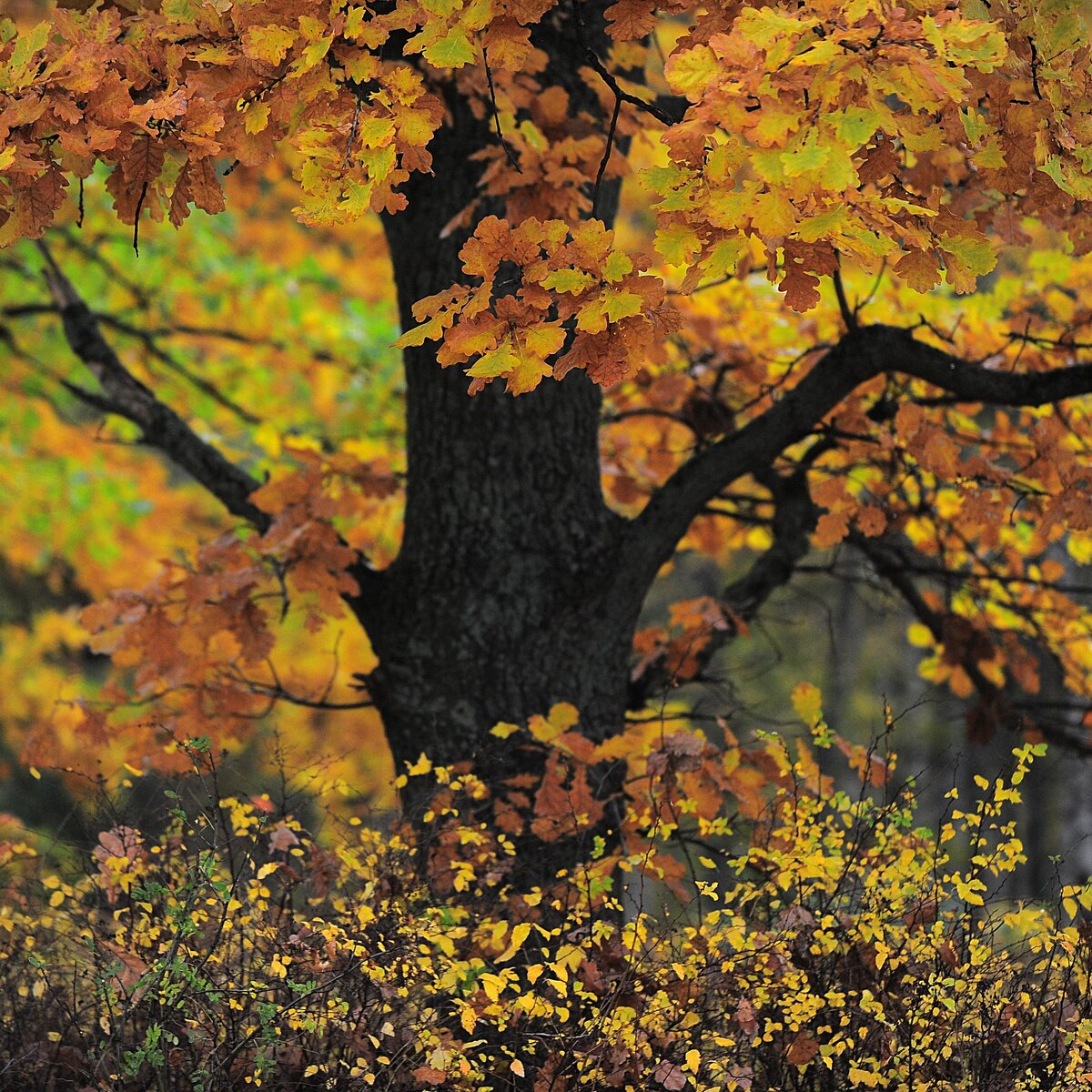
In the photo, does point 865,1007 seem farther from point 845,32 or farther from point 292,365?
point 292,365

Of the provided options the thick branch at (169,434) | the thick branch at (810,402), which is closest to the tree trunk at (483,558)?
the thick branch at (810,402)

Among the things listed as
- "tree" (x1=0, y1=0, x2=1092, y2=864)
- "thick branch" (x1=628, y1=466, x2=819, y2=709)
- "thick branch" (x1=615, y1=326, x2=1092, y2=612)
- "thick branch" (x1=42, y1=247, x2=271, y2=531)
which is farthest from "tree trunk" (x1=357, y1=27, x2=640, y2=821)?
"thick branch" (x1=42, y1=247, x2=271, y2=531)

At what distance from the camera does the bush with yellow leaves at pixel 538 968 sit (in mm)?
3020

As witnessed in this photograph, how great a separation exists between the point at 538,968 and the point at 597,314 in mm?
1536

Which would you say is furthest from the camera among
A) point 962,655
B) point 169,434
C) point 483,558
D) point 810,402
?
point 962,655

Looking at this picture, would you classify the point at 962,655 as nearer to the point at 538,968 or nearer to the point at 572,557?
the point at 572,557

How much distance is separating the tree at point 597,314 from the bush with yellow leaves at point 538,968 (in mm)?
767

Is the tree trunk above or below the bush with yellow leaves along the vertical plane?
above

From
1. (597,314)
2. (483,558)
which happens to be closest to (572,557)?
(483,558)

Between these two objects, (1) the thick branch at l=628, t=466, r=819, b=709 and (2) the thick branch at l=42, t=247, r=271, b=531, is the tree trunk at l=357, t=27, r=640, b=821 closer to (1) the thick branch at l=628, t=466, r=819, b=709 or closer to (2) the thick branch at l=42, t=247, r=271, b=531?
(1) the thick branch at l=628, t=466, r=819, b=709

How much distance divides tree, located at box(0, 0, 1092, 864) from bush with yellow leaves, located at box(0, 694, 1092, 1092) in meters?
0.77

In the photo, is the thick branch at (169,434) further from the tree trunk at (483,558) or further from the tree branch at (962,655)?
the tree branch at (962,655)

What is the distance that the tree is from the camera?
2490 mm

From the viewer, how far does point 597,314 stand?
2656 mm
